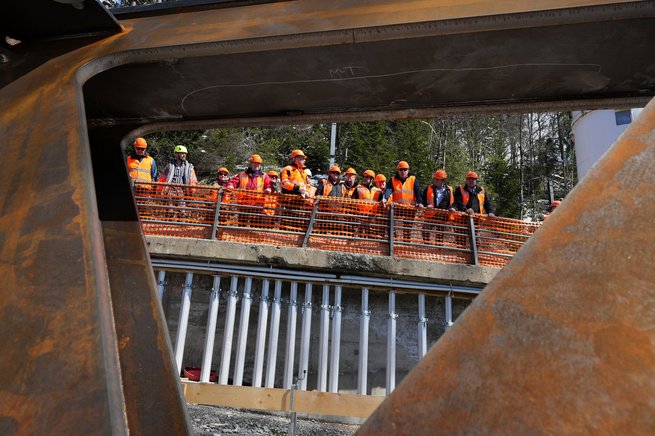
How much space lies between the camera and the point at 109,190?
1966 millimetres

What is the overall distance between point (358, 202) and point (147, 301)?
326 inches

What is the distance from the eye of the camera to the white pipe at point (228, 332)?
7.98 meters

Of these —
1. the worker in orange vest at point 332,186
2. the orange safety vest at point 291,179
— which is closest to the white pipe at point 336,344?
the orange safety vest at point 291,179

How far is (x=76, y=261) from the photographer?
951mm

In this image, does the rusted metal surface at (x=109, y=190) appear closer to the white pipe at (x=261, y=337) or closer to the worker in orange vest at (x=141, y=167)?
the white pipe at (x=261, y=337)

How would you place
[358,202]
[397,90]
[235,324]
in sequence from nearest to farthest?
[397,90]
[235,324]
[358,202]

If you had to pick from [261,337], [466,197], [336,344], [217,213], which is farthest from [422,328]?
[217,213]

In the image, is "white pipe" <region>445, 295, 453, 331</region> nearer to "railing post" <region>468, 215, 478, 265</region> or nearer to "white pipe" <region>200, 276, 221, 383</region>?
"railing post" <region>468, 215, 478, 265</region>

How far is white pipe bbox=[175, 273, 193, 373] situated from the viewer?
26.2 ft

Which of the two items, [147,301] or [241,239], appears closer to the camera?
[147,301]

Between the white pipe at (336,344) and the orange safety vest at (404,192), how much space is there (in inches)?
126

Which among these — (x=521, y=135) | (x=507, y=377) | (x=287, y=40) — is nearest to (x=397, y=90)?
(x=287, y=40)

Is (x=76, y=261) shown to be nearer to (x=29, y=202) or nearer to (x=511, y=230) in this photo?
(x=29, y=202)

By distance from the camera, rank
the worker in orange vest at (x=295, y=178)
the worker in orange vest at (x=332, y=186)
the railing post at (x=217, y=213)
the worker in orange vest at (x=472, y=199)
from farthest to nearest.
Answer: the worker in orange vest at (x=332, y=186) → the worker in orange vest at (x=472, y=199) → the worker in orange vest at (x=295, y=178) → the railing post at (x=217, y=213)
